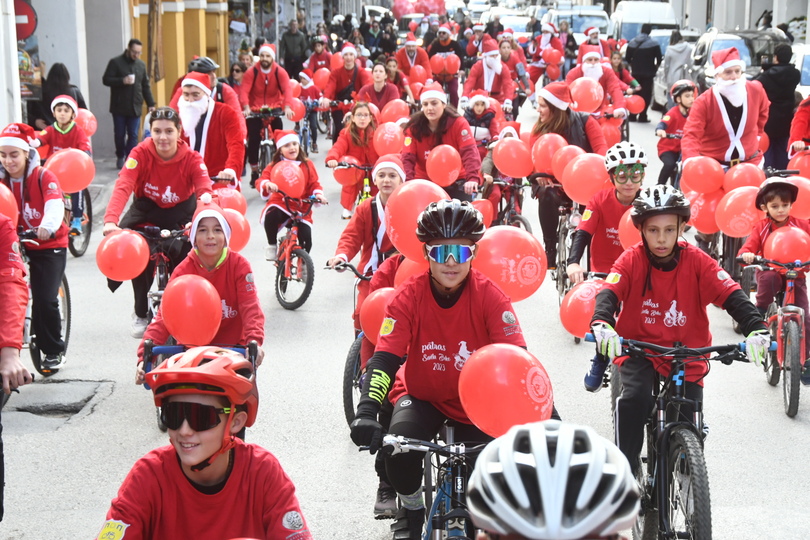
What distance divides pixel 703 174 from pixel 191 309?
233 inches

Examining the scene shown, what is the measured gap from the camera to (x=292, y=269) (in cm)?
1186

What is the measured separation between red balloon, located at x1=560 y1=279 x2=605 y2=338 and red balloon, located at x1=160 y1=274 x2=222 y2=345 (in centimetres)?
226

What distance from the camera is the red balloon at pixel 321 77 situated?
25938mm

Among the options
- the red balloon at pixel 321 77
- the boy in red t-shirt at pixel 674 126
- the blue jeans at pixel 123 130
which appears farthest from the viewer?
the red balloon at pixel 321 77

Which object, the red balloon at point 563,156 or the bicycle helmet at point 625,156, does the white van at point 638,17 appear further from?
the bicycle helmet at point 625,156

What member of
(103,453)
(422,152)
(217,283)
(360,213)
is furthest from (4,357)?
(422,152)

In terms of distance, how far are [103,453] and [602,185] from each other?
493 cm

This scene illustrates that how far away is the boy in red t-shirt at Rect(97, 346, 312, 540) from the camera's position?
3.56 meters

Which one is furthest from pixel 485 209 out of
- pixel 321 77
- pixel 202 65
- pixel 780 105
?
pixel 321 77

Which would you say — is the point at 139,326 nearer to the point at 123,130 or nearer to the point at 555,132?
the point at 555,132

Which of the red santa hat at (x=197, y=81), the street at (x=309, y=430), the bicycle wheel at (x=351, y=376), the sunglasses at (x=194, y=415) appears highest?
the red santa hat at (x=197, y=81)

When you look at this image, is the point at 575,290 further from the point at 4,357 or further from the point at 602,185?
the point at 4,357

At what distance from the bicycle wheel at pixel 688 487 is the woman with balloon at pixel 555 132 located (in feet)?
21.4

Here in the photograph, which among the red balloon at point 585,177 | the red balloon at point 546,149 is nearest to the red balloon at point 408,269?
the red balloon at point 585,177
